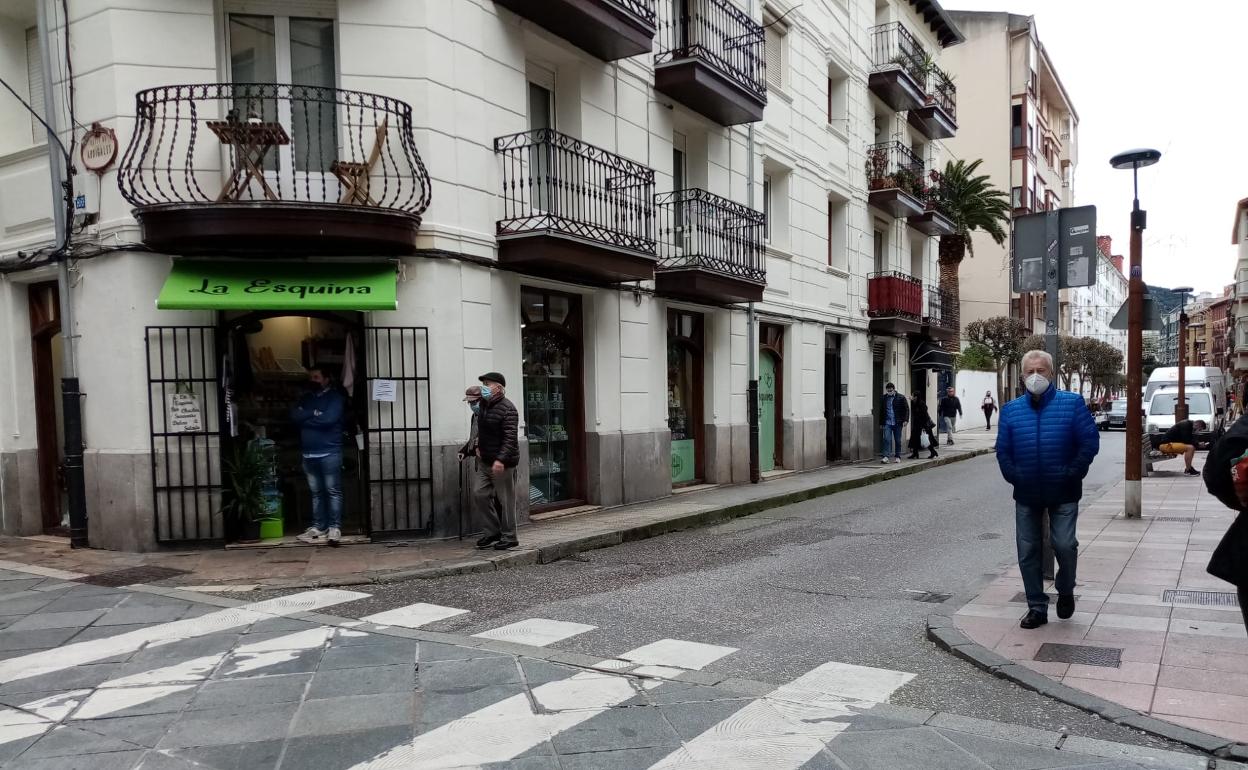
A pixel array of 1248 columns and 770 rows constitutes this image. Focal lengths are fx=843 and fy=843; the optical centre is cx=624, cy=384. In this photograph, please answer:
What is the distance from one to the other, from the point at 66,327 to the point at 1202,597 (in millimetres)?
11021

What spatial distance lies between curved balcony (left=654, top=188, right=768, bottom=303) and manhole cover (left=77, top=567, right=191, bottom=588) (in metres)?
7.73

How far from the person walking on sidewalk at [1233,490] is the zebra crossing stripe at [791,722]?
1734 millimetres

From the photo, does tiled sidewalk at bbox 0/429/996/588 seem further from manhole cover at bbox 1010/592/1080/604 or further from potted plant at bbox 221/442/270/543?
manhole cover at bbox 1010/592/1080/604

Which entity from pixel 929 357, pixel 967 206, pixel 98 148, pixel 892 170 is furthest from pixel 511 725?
pixel 967 206

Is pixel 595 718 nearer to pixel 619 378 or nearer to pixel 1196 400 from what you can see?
pixel 619 378

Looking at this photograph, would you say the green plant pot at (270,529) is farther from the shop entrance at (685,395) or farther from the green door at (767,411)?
the green door at (767,411)

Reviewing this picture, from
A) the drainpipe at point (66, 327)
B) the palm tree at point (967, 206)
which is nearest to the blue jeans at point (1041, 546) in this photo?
the drainpipe at point (66, 327)

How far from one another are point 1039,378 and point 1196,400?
89.7 ft

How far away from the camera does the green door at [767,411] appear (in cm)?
1692

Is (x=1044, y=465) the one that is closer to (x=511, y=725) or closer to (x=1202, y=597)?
(x=1202, y=597)

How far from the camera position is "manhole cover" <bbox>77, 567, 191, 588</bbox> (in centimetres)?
761

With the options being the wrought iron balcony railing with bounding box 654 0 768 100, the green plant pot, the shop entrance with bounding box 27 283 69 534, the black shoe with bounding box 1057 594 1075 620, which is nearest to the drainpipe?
the shop entrance with bounding box 27 283 69 534

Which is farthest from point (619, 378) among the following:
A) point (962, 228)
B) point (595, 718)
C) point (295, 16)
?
point (962, 228)

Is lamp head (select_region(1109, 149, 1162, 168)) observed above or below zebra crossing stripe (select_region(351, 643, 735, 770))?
above
